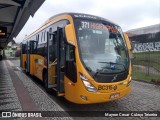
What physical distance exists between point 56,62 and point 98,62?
176 centimetres

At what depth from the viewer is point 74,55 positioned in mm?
6586

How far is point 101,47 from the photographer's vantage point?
696 cm

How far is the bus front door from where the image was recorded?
23.9 ft

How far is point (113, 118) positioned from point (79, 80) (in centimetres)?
141

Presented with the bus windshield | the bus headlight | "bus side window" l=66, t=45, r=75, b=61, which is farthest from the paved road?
"bus side window" l=66, t=45, r=75, b=61

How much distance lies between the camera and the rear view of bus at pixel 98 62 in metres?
6.34

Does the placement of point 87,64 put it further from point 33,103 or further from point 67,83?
point 33,103

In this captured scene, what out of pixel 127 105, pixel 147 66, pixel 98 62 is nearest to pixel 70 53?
pixel 98 62

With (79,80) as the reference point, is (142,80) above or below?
below

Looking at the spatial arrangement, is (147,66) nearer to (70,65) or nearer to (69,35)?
(70,65)

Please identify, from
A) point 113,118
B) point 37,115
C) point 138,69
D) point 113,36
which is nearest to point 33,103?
point 37,115

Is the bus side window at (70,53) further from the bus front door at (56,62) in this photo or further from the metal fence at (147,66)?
the metal fence at (147,66)

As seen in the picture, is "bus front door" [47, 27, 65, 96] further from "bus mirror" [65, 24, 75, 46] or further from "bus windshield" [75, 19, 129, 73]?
"bus windshield" [75, 19, 129, 73]

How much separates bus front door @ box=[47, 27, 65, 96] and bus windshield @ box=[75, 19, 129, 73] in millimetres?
803
